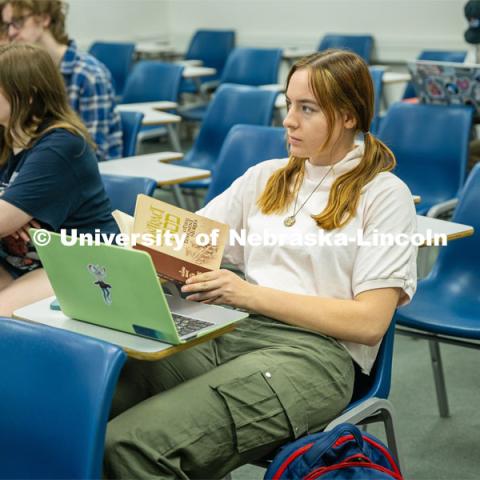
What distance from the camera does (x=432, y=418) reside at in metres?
2.67

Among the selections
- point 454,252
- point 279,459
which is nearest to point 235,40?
point 454,252

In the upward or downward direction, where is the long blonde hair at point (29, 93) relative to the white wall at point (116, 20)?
upward

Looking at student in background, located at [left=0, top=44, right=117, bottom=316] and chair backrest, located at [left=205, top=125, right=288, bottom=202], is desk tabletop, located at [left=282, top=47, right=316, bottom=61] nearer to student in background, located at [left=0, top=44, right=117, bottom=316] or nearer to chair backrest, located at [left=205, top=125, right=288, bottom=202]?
chair backrest, located at [left=205, top=125, right=288, bottom=202]

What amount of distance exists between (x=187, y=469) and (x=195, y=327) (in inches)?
10.3

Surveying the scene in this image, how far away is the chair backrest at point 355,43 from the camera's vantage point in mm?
6809

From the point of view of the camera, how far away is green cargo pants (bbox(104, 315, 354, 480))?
148 cm

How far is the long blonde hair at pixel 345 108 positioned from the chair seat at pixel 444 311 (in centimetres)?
66

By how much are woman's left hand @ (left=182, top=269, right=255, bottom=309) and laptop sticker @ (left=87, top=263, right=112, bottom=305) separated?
15cm

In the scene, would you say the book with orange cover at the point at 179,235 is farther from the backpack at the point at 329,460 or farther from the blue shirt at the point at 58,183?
the blue shirt at the point at 58,183

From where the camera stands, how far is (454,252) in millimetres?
2627

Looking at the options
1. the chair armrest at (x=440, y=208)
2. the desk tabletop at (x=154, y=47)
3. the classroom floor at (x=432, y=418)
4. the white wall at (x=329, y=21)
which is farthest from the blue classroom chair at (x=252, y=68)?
the classroom floor at (x=432, y=418)

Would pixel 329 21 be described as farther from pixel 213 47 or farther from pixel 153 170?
pixel 153 170

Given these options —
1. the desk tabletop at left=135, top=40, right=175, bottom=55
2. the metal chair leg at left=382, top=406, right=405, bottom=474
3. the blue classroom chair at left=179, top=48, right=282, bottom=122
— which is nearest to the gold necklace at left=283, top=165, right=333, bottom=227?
the metal chair leg at left=382, top=406, right=405, bottom=474

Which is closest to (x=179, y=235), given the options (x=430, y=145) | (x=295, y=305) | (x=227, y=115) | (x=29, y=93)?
(x=295, y=305)
